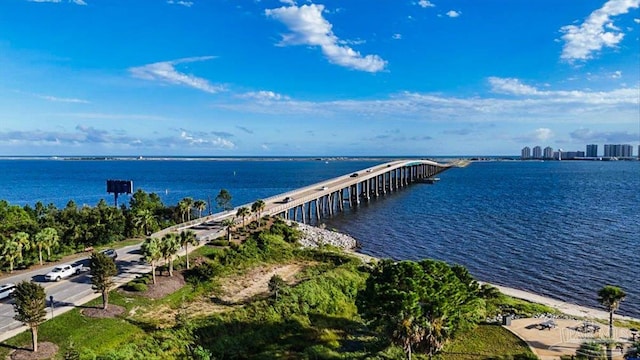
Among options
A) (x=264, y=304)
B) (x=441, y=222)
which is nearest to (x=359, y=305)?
(x=264, y=304)

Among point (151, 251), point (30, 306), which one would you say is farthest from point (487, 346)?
point (30, 306)

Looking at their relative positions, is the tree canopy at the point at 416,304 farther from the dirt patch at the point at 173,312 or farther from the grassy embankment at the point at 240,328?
the dirt patch at the point at 173,312

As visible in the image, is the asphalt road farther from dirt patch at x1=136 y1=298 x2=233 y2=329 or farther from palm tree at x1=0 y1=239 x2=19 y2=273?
dirt patch at x1=136 y1=298 x2=233 y2=329

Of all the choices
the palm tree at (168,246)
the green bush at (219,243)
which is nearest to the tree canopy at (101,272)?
the palm tree at (168,246)

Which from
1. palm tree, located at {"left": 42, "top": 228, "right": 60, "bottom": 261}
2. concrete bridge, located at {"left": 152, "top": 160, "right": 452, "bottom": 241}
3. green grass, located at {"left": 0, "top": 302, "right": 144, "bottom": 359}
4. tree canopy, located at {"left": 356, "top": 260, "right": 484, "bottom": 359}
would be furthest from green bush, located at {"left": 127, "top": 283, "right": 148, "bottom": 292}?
tree canopy, located at {"left": 356, "top": 260, "right": 484, "bottom": 359}

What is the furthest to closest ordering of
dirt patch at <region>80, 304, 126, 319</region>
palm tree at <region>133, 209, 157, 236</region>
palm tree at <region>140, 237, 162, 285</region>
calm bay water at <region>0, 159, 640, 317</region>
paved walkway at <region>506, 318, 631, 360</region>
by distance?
palm tree at <region>133, 209, 157, 236</region> < calm bay water at <region>0, 159, 640, 317</region> < palm tree at <region>140, 237, 162, 285</region> < dirt patch at <region>80, 304, 126, 319</region> < paved walkway at <region>506, 318, 631, 360</region>

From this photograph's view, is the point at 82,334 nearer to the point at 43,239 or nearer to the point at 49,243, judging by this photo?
the point at 43,239
